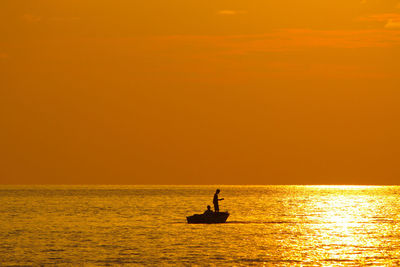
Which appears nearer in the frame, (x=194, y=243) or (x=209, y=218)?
(x=194, y=243)

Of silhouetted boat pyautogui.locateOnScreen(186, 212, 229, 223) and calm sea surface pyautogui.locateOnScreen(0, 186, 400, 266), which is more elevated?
silhouetted boat pyautogui.locateOnScreen(186, 212, 229, 223)

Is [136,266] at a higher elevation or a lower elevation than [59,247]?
lower

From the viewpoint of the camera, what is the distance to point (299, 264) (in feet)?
175

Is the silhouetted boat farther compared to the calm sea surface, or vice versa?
the silhouetted boat

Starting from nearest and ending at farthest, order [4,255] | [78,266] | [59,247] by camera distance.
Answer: [78,266]
[4,255]
[59,247]

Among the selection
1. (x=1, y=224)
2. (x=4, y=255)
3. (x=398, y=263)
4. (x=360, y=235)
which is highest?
(x=1, y=224)

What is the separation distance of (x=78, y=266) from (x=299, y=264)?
14296 mm

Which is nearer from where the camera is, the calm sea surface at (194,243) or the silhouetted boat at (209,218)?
the calm sea surface at (194,243)

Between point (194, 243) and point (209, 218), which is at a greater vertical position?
point (209, 218)

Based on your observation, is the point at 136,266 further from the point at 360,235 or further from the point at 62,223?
the point at 62,223

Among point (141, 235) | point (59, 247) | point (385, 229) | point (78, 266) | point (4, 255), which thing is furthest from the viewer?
point (385, 229)

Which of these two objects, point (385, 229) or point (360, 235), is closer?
point (360, 235)

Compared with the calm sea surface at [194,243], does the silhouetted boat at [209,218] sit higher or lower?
higher

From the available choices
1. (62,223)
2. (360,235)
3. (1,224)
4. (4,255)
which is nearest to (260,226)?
(360,235)
